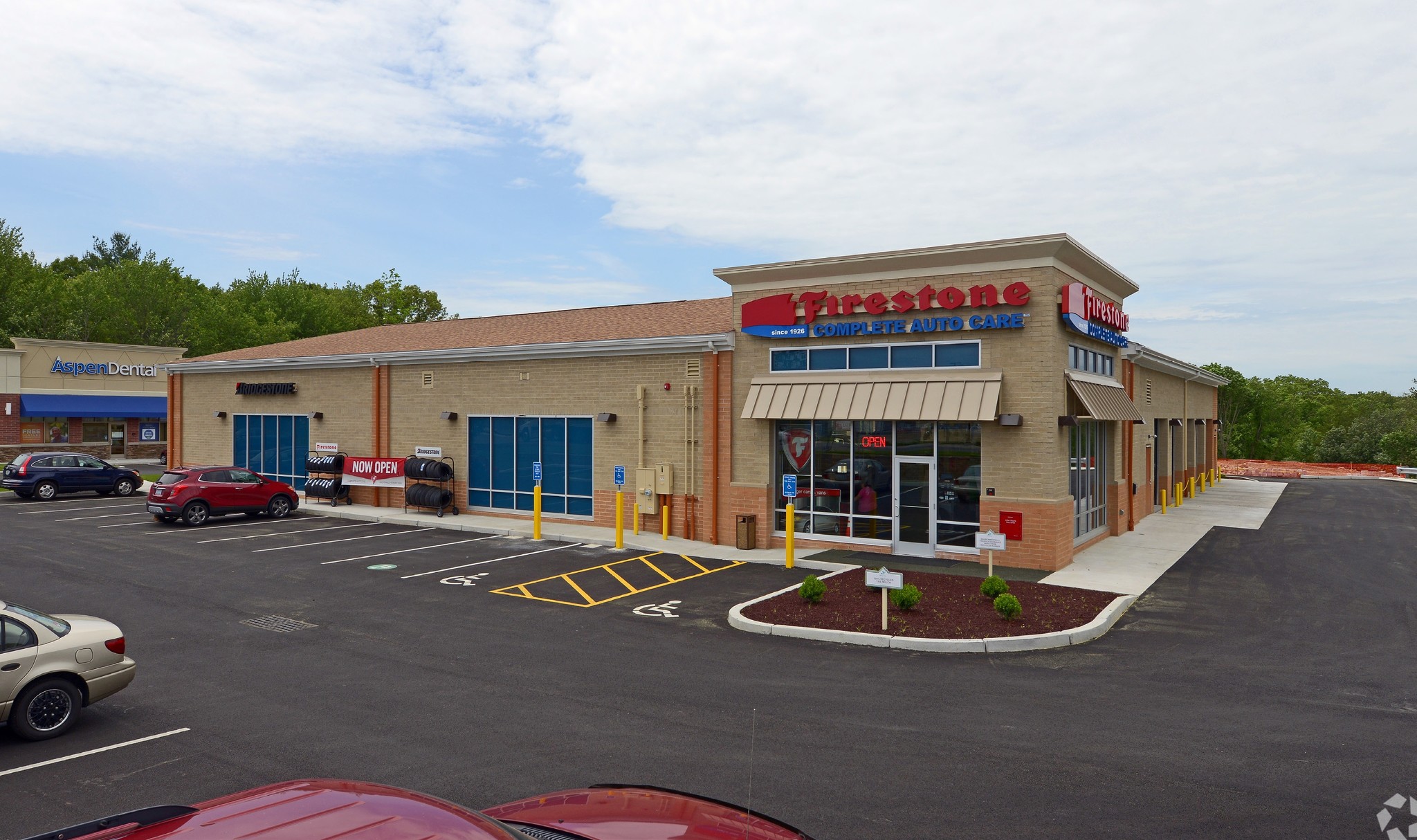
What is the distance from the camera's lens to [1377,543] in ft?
70.5

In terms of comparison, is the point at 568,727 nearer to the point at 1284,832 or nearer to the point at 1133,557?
the point at 1284,832

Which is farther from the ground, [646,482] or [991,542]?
[646,482]

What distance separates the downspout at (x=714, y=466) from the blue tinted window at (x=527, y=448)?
19.2 ft

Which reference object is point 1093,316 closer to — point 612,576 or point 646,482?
point 646,482

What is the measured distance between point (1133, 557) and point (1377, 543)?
7678 mm

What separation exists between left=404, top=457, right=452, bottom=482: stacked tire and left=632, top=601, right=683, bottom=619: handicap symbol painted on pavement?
514 inches

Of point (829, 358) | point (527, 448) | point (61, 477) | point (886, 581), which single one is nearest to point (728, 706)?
point (886, 581)

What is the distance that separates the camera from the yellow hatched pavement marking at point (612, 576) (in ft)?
48.1

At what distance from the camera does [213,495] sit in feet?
79.0

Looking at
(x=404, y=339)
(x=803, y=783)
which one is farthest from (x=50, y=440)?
(x=803, y=783)

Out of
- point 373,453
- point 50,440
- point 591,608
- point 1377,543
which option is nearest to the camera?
point 591,608

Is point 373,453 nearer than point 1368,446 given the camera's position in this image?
Yes

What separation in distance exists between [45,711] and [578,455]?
15700 mm

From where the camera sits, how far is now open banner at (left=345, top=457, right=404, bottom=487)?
26.7 meters
